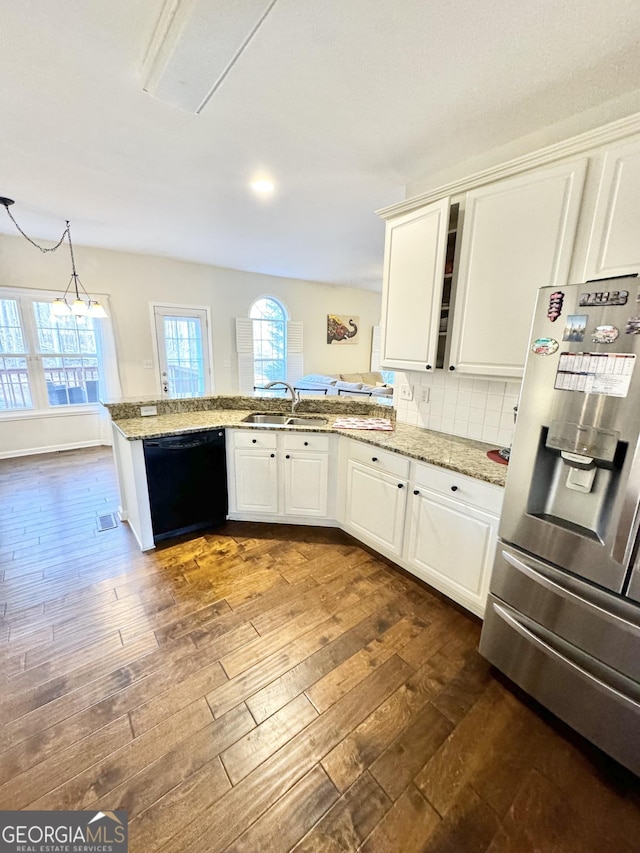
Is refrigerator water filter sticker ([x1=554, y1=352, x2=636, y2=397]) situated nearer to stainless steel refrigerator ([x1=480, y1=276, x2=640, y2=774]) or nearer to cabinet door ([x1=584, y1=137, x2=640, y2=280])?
stainless steel refrigerator ([x1=480, y1=276, x2=640, y2=774])

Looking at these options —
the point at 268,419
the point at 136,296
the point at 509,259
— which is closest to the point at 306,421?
the point at 268,419

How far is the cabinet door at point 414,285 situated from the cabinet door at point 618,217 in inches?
28.3

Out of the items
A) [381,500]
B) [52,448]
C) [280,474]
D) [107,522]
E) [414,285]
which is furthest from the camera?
[52,448]

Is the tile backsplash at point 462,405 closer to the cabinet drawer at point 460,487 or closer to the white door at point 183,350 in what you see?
the cabinet drawer at point 460,487

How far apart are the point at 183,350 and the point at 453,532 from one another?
4.88 m

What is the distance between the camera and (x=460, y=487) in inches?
73.4

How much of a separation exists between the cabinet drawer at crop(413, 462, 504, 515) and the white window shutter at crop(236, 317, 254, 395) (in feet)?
14.3

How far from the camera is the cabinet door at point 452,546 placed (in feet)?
5.96

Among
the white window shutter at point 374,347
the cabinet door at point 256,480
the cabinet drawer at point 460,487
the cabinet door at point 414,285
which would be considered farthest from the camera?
the white window shutter at point 374,347

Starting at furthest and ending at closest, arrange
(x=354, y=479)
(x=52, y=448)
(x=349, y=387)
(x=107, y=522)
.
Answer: (x=349, y=387), (x=52, y=448), (x=107, y=522), (x=354, y=479)

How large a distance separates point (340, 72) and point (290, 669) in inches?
107

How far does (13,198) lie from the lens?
2914mm

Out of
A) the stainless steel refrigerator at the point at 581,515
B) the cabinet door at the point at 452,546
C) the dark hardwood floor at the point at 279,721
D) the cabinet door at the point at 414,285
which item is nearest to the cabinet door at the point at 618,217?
the stainless steel refrigerator at the point at 581,515

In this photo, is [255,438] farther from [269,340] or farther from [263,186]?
[269,340]
